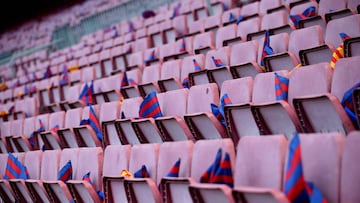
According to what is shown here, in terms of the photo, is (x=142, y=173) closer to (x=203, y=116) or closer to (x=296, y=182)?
(x=203, y=116)

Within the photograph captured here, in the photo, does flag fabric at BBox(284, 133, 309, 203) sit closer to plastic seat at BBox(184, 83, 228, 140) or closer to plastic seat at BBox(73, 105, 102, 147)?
plastic seat at BBox(184, 83, 228, 140)

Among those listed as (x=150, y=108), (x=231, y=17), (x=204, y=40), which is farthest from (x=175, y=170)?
(x=231, y=17)

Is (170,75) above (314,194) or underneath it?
above

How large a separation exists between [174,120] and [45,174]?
16.1 inches

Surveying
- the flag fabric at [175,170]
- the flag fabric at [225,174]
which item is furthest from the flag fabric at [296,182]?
the flag fabric at [175,170]

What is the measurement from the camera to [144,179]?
0.89m

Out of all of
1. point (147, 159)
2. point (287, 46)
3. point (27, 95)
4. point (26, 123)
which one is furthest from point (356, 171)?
point (27, 95)

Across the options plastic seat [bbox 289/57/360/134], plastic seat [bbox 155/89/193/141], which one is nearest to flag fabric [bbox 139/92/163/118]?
plastic seat [bbox 155/89/193/141]

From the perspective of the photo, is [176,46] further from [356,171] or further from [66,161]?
[356,171]

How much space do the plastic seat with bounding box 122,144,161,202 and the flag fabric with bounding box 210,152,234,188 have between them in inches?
5.4

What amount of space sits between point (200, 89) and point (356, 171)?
63 cm

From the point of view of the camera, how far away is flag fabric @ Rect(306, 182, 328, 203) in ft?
2.07

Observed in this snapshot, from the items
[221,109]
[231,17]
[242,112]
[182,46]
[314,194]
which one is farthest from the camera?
[231,17]

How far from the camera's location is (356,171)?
0.63m
